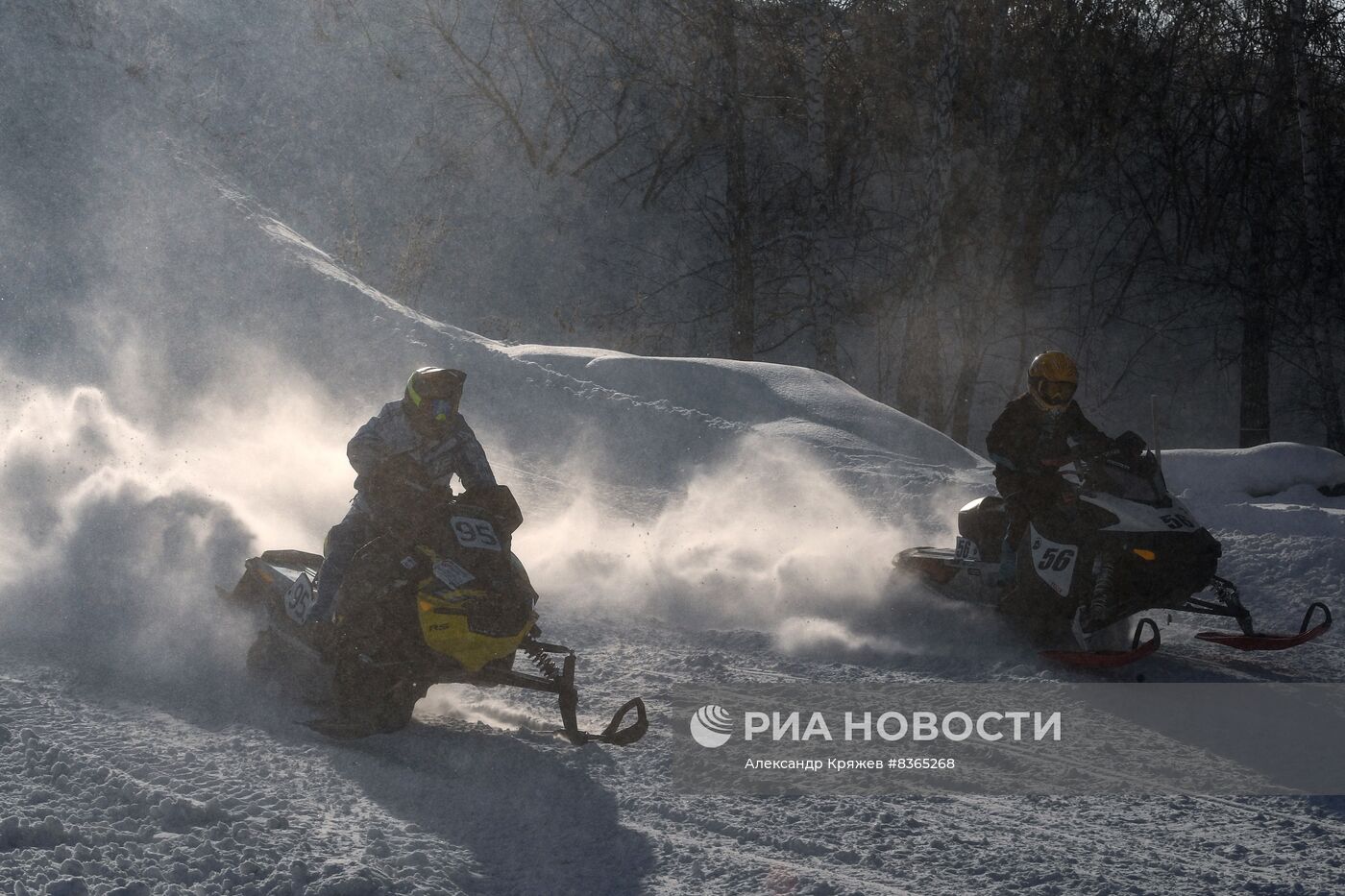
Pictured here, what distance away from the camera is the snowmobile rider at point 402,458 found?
594cm

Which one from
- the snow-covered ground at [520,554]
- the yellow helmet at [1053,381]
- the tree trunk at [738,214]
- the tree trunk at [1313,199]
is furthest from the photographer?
the tree trunk at [738,214]

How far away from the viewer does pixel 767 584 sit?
8664 mm

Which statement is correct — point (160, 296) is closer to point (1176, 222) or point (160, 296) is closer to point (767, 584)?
point (767, 584)

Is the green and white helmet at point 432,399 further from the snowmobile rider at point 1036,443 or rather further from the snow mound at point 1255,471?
the snow mound at point 1255,471

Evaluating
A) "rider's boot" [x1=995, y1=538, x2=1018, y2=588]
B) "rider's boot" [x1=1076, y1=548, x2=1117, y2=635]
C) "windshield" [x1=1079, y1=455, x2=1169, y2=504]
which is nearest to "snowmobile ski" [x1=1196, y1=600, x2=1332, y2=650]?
"rider's boot" [x1=1076, y1=548, x2=1117, y2=635]

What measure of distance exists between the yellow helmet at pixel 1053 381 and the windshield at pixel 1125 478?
52 centimetres

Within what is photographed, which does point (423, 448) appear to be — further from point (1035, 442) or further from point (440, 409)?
point (1035, 442)

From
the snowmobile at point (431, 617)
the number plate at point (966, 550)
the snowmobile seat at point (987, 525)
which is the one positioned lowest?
the snowmobile at point (431, 617)

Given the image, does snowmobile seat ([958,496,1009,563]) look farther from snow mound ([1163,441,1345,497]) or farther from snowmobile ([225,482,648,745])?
snow mound ([1163,441,1345,497])

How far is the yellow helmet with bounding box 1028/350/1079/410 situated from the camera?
24.4 ft

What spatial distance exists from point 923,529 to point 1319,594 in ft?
9.88

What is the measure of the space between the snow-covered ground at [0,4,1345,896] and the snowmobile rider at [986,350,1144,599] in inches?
35.5

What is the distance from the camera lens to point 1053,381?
292 inches

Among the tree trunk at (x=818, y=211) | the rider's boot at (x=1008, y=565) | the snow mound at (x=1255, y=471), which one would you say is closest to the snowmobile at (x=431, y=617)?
the rider's boot at (x=1008, y=565)
